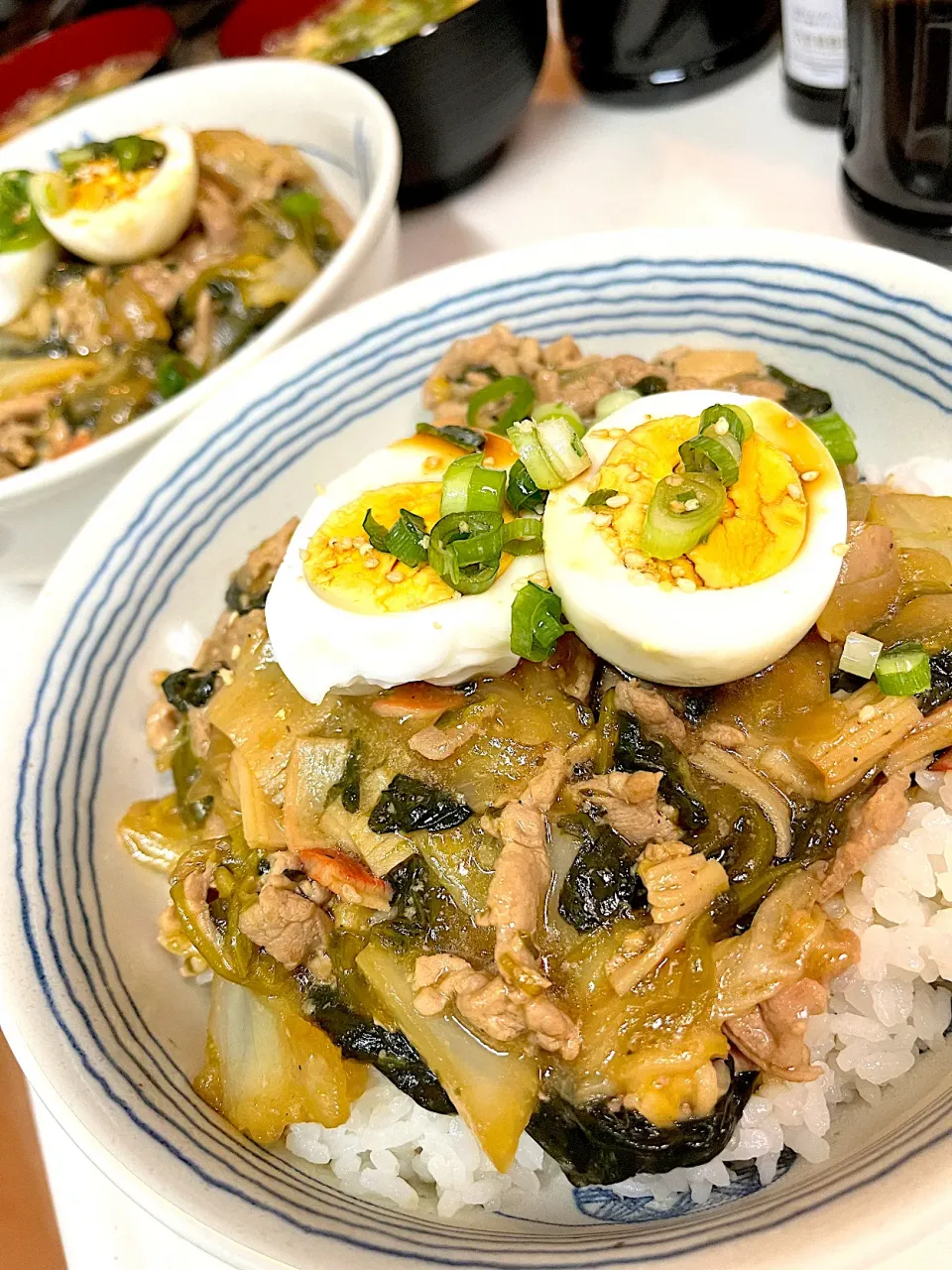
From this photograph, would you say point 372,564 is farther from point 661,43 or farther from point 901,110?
point 661,43

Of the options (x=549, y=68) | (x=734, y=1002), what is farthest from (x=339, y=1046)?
(x=549, y=68)

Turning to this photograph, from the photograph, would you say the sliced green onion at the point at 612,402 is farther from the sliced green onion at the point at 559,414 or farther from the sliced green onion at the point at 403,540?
the sliced green onion at the point at 403,540

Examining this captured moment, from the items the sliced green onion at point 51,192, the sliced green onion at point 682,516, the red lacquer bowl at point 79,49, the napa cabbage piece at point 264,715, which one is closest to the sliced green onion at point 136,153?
the sliced green onion at point 51,192

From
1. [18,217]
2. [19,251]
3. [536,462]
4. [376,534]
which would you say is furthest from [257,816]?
[18,217]

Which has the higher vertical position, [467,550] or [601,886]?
[467,550]

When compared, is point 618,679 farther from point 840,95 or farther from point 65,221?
point 840,95

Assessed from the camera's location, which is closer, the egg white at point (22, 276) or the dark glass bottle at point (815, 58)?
the egg white at point (22, 276)
